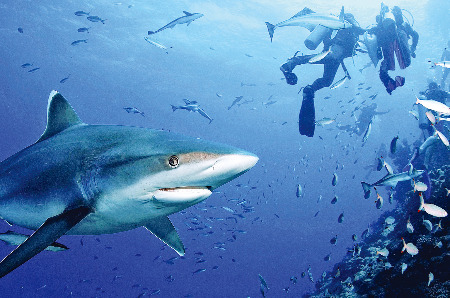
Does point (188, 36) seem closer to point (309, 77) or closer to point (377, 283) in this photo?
point (309, 77)

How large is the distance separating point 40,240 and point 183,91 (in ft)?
164

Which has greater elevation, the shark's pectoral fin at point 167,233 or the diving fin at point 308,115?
the shark's pectoral fin at point 167,233

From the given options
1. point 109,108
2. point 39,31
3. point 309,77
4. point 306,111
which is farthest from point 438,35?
point 109,108

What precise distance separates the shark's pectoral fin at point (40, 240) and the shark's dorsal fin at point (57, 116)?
1.36 meters

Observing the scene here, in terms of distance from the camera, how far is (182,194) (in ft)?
5.18

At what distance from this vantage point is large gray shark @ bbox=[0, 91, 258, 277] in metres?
1.54

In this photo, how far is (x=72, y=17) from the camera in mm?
29625

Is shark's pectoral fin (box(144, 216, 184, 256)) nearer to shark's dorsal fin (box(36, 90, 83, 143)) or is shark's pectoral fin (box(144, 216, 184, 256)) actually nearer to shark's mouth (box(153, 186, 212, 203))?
shark's mouth (box(153, 186, 212, 203))

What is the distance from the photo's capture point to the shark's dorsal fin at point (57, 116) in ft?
8.78

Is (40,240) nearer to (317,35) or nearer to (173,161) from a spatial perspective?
(173,161)

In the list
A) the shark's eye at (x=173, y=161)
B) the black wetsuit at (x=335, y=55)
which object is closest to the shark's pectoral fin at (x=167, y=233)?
the shark's eye at (x=173, y=161)

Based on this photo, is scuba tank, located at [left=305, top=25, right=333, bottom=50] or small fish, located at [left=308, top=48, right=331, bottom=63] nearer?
small fish, located at [left=308, top=48, right=331, bottom=63]

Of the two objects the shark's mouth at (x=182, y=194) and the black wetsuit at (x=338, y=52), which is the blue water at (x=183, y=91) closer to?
the black wetsuit at (x=338, y=52)

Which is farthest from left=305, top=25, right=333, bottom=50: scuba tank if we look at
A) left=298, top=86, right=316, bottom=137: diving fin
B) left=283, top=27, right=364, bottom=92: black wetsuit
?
left=298, top=86, right=316, bottom=137: diving fin
